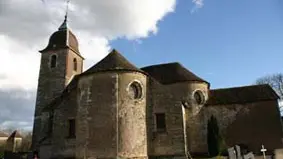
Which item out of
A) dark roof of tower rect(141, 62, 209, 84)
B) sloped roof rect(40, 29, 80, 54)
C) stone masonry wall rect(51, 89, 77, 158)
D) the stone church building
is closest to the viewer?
the stone church building

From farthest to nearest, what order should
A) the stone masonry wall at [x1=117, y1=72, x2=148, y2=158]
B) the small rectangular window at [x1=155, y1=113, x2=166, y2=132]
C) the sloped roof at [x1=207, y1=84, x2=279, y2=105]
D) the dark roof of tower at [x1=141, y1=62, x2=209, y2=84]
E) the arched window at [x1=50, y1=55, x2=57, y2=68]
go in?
the arched window at [x1=50, y1=55, x2=57, y2=68], the dark roof of tower at [x1=141, y1=62, x2=209, y2=84], the sloped roof at [x1=207, y1=84, x2=279, y2=105], the small rectangular window at [x1=155, y1=113, x2=166, y2=132], the stone masonry wall at [x1=117, y1=72, x2=148, y2=158]

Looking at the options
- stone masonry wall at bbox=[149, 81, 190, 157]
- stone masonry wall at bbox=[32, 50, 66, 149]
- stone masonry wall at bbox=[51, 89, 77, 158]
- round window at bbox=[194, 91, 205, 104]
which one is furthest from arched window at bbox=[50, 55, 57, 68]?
round window at bbox=[194, 91, 205, 104]

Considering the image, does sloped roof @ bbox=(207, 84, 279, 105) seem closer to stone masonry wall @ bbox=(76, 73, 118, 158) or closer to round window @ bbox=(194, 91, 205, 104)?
round window @ bbox=(194, 91, 205, 104)

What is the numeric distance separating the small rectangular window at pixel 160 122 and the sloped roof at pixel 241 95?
6.81 metres

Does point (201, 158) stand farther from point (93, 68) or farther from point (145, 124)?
point (93, 68)

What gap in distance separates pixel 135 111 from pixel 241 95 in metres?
12.0

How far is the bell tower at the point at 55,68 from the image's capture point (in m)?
28.5

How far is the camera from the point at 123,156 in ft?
58.8

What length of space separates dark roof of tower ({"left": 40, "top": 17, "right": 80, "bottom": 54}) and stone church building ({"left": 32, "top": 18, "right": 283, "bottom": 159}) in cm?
15

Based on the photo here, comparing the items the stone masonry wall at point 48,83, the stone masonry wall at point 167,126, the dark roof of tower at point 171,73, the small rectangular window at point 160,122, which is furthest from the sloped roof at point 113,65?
the stone masonry wall at point 48,83

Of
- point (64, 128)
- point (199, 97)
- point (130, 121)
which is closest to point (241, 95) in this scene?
point (199, 97)

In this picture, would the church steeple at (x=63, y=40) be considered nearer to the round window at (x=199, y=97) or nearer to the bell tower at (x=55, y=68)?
the bell tower at (x=55, y=68)

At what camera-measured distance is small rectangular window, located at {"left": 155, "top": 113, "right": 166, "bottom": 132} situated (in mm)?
20566

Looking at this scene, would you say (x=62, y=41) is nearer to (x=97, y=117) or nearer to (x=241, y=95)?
(x=97, y=117)
